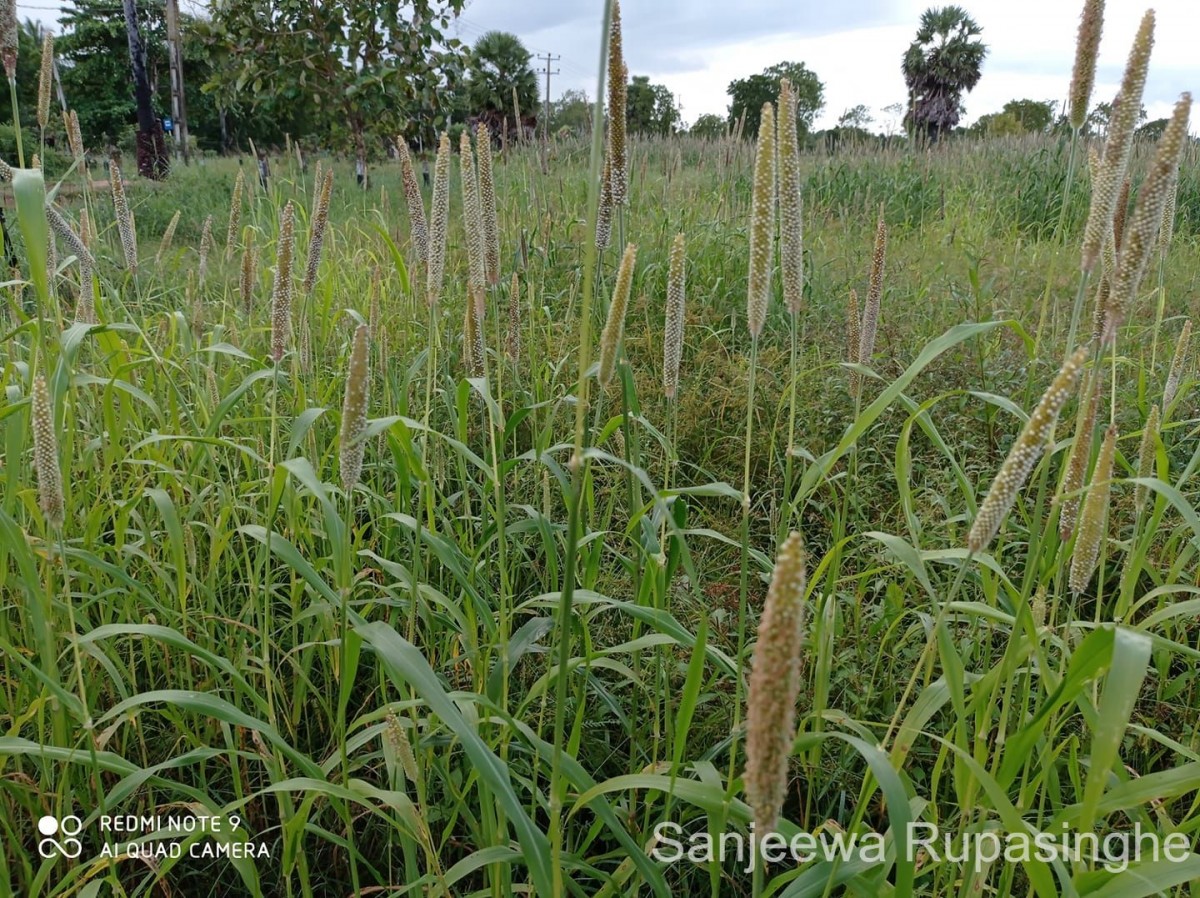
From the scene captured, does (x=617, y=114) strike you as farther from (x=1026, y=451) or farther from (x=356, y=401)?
(x=1026, y=451)

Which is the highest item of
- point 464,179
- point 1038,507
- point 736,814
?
point 464,179

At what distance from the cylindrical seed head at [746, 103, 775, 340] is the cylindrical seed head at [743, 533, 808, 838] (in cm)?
47

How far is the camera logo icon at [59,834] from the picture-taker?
3.92 feet

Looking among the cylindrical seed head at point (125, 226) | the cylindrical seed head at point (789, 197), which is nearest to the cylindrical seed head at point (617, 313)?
the cylindrical seed head at point (789, 197)

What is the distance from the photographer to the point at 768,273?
0.96 m

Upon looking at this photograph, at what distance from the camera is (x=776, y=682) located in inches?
20.1

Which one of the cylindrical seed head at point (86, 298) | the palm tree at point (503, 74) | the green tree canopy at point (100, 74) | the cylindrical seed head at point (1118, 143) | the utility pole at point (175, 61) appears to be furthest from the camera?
the green tree canopy at point (100, 74)

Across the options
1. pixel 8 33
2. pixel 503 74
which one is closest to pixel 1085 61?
pixel 8 33

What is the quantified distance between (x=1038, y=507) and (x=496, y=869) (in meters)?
0.87

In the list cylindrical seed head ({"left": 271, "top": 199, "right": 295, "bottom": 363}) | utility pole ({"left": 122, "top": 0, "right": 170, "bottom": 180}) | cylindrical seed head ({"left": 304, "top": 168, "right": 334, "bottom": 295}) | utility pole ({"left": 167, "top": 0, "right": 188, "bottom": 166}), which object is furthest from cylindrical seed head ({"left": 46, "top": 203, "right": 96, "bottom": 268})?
utility pole ({"left": 167, "top": 0, "right": 188, "bottom": 166})

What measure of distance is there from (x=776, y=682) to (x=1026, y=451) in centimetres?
42

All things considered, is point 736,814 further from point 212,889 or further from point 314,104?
point 314,104

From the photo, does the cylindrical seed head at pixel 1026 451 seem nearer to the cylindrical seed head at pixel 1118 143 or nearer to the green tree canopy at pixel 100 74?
the cylindrical seed head at pixel 1118 143

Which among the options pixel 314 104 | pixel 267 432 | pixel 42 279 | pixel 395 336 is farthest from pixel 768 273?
pixel 314 104
